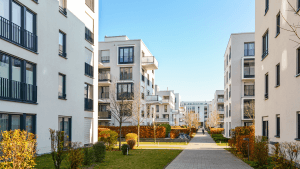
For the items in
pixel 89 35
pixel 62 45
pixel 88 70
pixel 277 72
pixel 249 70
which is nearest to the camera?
pixel 277 72

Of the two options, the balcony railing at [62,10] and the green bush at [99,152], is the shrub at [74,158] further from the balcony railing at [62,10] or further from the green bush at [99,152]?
the balcony railing at [62,10]

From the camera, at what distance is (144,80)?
40.2 metres

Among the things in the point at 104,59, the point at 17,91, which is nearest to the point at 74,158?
the point at 17,91

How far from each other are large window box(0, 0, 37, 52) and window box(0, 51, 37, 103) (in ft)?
3.13

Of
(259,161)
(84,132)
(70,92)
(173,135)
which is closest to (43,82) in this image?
(70,92)

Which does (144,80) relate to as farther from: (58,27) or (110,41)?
(58,27)

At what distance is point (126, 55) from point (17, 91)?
26128 millimetres

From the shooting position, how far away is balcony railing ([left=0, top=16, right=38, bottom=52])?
1190cm

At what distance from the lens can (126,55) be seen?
1501 inches

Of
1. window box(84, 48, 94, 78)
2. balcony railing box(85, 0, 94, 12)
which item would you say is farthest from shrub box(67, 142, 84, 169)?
balcony railing box(85, 0, 94, 12)

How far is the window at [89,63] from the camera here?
2114 cm

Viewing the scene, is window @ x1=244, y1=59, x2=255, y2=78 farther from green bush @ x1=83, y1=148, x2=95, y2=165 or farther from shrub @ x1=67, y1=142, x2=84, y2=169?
shrub @ x1=67, y1=142, x2=84, y2=169

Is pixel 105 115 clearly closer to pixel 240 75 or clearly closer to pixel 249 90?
pixel 240 75

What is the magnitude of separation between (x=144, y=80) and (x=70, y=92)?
2270 centimetres
